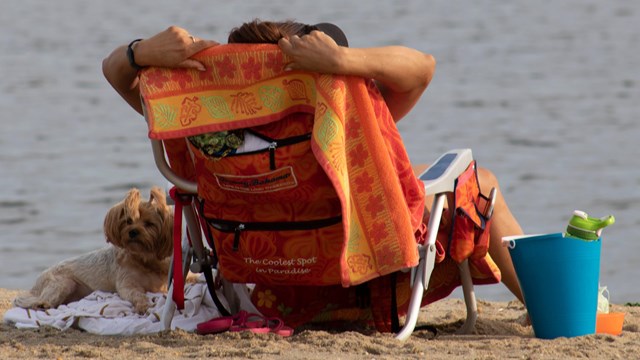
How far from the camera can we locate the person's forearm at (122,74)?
15.5 feet

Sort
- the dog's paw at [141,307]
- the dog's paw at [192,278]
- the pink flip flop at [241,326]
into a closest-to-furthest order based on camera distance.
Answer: the pink flip flop at [241,326], the dog's paw at [141,307], the dog's paw at [192,278]

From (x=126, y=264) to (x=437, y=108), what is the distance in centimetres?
775

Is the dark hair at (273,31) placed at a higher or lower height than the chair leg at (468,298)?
higher

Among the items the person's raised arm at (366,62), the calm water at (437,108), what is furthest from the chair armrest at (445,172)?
the calm water at (437,108)

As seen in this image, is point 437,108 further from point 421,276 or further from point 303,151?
point 303,151

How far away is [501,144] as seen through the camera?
1145cm

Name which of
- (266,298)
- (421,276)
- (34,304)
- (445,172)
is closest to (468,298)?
(421,276)

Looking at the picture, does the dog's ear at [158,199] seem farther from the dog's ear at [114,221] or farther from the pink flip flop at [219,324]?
the pink flip flop at [219,324]

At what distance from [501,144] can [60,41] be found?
9129 mm

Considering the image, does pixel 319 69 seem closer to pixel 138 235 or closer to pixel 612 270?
pixel 138 235

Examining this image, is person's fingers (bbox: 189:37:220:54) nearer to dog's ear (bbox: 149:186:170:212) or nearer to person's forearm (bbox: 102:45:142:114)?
person's forearm (bbox: 102:45:142:114)

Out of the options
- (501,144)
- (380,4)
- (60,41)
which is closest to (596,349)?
(501,144)

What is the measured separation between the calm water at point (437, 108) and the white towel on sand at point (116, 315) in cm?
255

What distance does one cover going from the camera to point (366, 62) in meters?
4.43
